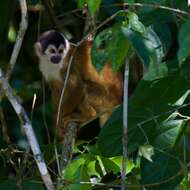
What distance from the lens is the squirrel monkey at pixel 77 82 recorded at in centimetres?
475

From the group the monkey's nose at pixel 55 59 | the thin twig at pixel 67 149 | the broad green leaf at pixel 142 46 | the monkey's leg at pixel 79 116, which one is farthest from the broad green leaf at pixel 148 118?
the monkey's nose at pixel 55 59

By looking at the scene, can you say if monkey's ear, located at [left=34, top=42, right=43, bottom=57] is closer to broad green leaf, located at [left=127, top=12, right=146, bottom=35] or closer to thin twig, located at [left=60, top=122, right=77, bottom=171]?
thin twig, located at [left=60, top=122, right=77, bottom=171]

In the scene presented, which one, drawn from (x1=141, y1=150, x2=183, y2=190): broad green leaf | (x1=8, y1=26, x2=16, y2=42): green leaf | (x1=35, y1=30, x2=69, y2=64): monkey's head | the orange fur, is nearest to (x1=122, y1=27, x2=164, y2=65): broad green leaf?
(x1=141, y1=150, x2=183, y2=190): broad green leaf

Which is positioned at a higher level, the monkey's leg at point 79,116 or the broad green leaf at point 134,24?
the broad green leaf at point 134,24

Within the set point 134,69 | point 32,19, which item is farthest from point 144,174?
point 32,19

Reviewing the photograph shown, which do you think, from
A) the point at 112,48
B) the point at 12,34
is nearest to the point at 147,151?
the point at 112,48

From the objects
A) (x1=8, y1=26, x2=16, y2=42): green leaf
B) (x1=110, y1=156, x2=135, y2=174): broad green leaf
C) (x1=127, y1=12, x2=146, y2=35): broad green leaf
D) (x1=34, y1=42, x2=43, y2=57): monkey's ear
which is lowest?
(x1=110, y1=156, x2=135, y2=174): broad green leaf

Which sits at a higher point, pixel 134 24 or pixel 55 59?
pixel 134 24

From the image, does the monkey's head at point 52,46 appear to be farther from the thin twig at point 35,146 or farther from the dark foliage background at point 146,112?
the thin twig at point 35,146

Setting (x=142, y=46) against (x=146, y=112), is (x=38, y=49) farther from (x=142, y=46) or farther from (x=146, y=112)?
(x=142, y=46)

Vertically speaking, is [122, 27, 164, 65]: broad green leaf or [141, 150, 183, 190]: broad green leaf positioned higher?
[122, 27, 164, 65]: broad green leaf

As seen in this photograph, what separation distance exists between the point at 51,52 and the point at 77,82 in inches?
12.3

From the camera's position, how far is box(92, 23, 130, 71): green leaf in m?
2.49

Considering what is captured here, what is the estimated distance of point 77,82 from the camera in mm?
4809
